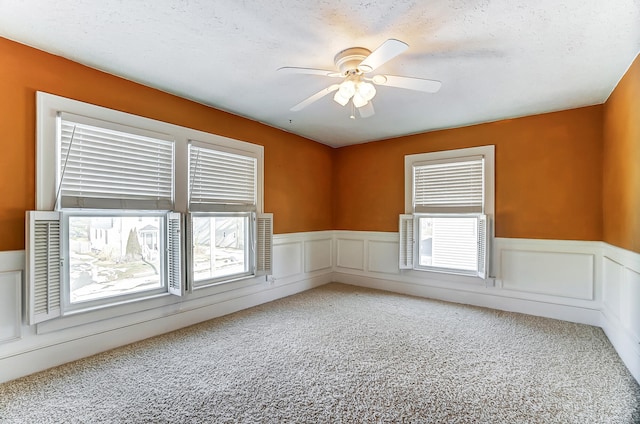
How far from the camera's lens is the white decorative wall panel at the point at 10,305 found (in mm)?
2146

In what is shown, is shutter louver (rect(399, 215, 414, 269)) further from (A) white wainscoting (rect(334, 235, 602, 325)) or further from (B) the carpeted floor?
(B) the carpeted floor

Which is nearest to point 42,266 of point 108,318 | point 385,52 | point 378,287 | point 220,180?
point 108,318

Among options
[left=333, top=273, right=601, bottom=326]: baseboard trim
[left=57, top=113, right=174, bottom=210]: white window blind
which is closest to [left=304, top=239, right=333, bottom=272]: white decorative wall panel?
[left=333, top=273, right=601, bottom=326]: baseboard trim

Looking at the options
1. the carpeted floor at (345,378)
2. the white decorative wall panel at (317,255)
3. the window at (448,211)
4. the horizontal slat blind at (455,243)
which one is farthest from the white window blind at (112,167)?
the horizontal slat blind at (455,243)

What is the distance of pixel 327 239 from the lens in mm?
5312

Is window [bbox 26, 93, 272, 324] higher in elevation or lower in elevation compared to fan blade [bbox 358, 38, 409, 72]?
lower

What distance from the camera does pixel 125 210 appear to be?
9.11ft

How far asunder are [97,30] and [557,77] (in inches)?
144

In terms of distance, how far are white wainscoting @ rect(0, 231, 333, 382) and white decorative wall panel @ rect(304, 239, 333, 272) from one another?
273 mm

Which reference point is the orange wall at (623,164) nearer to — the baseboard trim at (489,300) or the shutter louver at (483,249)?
the baseboard trim at (489,300)

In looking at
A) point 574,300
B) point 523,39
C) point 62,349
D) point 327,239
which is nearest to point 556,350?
point 574,300

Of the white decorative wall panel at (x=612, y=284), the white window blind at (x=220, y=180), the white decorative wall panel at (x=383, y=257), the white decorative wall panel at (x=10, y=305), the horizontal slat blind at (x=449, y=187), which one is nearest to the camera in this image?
the white decorative wall panel at (x=10, y=305)

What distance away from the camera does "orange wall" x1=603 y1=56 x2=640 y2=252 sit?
2.35 metres

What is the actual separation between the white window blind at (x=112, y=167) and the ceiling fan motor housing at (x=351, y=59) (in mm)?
1908
